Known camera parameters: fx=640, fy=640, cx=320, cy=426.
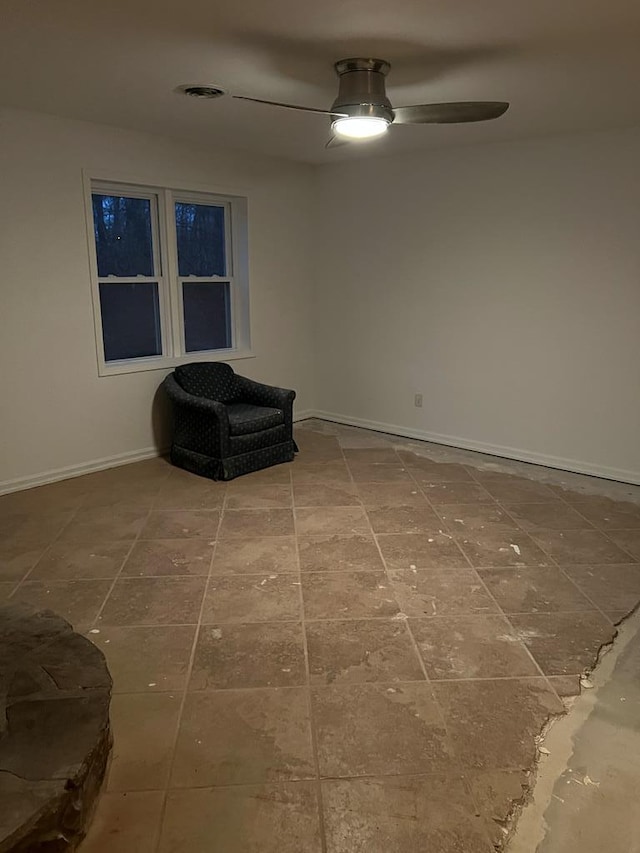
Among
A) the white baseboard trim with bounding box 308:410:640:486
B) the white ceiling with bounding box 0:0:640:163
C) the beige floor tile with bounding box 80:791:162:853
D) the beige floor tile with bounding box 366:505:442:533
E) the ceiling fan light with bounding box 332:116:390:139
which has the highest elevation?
the white ceiling with bounding box 0:0:640:163

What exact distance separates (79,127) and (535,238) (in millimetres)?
3237

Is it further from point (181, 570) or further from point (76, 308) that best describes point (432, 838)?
point (76, 308)

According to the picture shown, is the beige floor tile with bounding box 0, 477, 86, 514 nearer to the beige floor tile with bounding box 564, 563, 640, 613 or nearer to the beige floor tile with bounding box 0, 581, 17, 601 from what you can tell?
the beige floor tile with bounding box 0, 581, 17, 601

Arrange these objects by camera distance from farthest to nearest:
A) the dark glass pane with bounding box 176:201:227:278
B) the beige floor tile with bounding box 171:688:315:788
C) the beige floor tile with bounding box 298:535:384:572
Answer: the dark glass pane with bounding box 176:201:227:278 → the beige floor tile with bounding box 298:535:384:572 → the beige floor tile with bounding box 171:688:315:788

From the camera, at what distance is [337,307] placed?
6.01 metres

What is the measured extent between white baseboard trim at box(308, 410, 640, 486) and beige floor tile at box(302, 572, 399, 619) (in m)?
2.23

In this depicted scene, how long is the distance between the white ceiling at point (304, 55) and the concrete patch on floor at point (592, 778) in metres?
2.44

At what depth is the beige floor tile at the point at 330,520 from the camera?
3.72m

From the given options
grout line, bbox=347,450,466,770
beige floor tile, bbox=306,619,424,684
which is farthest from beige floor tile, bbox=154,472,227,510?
beige floor tile, bbox=306,619,424,684

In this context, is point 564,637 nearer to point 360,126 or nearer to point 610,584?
point 610,584

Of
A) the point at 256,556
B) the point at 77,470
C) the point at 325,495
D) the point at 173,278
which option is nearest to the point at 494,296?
the point at 325,495

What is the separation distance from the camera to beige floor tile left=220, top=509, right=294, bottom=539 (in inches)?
145

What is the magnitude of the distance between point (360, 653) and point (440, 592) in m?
0.63

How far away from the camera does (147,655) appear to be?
2537mm
